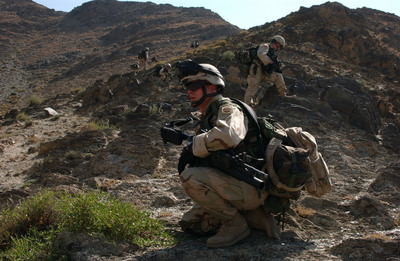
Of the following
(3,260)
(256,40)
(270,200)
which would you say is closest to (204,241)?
(270,200)

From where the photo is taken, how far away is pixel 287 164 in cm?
300

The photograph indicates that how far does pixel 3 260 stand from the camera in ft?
9.62

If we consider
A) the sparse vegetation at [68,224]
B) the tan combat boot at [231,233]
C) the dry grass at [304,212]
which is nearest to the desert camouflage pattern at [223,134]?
the tan combat boot at [231,233]

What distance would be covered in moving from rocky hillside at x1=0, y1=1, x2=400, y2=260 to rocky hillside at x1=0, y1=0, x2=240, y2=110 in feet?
33.8

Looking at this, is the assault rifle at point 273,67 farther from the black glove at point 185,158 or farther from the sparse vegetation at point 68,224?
the sparse vegetation at point 68,224

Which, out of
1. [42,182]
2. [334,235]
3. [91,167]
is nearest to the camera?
[334,235]

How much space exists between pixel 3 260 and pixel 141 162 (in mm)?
3542

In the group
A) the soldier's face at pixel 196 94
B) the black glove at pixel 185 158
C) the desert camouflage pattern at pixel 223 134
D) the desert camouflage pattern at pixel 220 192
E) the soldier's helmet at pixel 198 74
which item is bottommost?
the desert camouflage pattern at pixel 220 192

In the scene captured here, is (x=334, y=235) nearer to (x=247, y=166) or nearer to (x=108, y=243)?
(x=247, y=166)

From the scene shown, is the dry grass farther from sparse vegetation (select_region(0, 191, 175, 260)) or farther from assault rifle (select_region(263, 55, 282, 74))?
assault rifle (select_region(263, 55, 282, 74))

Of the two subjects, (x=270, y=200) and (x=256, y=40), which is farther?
(x=256, y=40)

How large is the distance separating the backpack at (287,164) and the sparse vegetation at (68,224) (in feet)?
3.27

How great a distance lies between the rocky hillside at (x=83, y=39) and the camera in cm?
3014

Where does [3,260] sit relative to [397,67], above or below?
below
